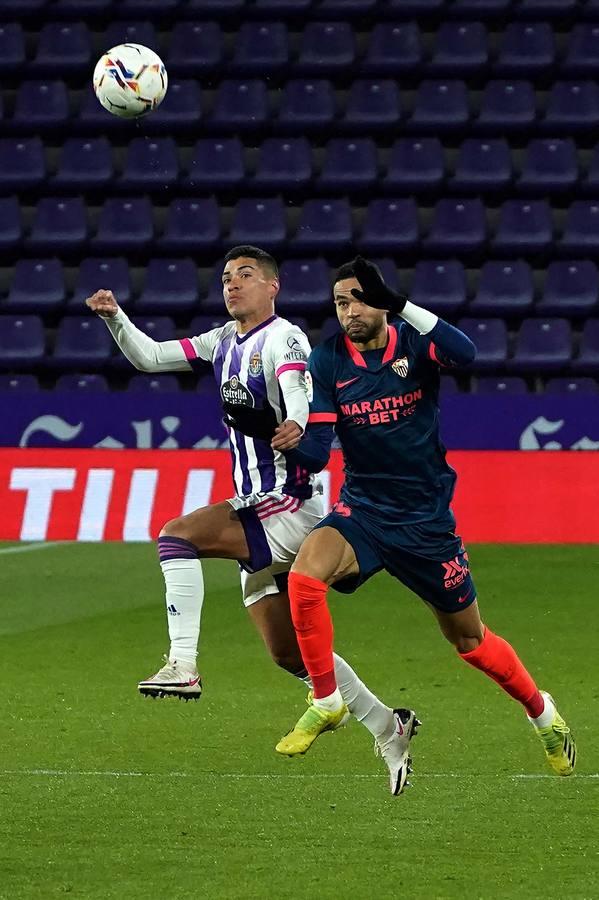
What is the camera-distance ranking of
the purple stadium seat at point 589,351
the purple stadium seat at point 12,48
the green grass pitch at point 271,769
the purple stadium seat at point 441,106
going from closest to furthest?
1. the green grass pitch at point 271,769
2. the purple stadium seat at point 589,351
3. the purple stadium seat at point 441,106
4. the purple stadium seat at point 12,48

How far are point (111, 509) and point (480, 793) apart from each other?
7487mm

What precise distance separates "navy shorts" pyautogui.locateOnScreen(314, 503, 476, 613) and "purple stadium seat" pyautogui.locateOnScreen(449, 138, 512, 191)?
11537mm

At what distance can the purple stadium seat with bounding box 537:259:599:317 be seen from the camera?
16656 millimetres

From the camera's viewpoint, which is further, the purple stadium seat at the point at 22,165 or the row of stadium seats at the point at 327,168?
the purple stadium seat at the point at 22,165

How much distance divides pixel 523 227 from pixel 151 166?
394cm

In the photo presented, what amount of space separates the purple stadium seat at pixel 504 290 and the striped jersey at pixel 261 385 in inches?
399

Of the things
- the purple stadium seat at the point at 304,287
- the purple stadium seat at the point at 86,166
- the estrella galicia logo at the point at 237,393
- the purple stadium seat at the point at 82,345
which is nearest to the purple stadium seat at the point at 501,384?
the purple stadium seat at the point at 304,287

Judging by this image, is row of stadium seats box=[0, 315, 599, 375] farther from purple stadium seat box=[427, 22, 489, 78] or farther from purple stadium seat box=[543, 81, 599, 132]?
purple stadium seat box=[427, 22, 489, 78]

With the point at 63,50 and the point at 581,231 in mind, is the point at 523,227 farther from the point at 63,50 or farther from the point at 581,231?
the point at 63,50

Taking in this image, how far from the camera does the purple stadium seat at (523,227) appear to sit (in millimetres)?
17062

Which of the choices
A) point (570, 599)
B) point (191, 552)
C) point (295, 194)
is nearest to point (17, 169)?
point (295, 194)

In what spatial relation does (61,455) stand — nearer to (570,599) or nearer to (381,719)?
(570,599)

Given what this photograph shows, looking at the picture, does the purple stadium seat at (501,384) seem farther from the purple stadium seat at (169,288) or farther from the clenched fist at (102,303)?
the clenched fist at (102,303)

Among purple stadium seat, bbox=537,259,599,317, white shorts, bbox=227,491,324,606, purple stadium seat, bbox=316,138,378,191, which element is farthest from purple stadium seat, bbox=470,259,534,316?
white shorts, bbox=227,491,324,606
